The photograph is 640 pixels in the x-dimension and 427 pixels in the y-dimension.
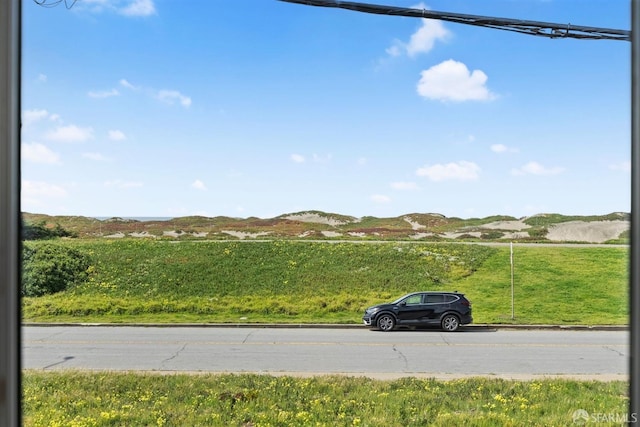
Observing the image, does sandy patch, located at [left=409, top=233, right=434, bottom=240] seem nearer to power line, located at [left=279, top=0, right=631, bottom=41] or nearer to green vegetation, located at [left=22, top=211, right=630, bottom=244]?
green vegetation, located at [left=22, top=211, right=630, bottom=244]

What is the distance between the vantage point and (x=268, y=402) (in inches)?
99.3

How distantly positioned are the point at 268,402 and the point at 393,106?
339 centimetres

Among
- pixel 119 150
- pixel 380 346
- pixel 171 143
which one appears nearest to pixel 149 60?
pixel 171 143

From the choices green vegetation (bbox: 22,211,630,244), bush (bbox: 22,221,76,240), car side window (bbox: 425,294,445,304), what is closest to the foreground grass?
bush (bbox: 22,221,76,240)

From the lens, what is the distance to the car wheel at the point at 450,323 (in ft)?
16.2

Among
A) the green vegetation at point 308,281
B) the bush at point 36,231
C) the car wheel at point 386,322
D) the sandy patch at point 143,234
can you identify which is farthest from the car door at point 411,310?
the sandy patch at point 143,234

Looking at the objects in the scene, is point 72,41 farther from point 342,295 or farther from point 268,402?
point 342,295

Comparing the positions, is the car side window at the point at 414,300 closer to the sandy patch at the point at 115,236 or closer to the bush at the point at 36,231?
the bush at the point at 36,231

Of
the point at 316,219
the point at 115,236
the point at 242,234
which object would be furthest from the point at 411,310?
the point at 115,236

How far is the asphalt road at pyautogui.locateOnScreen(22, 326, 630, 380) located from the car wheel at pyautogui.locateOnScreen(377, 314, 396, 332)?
199 mm

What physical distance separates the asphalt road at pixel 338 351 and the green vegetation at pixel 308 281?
21.6 inches

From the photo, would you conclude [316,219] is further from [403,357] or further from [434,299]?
[403,357]

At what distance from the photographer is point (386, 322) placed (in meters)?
5.10

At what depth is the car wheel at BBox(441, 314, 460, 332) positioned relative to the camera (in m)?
4.94
